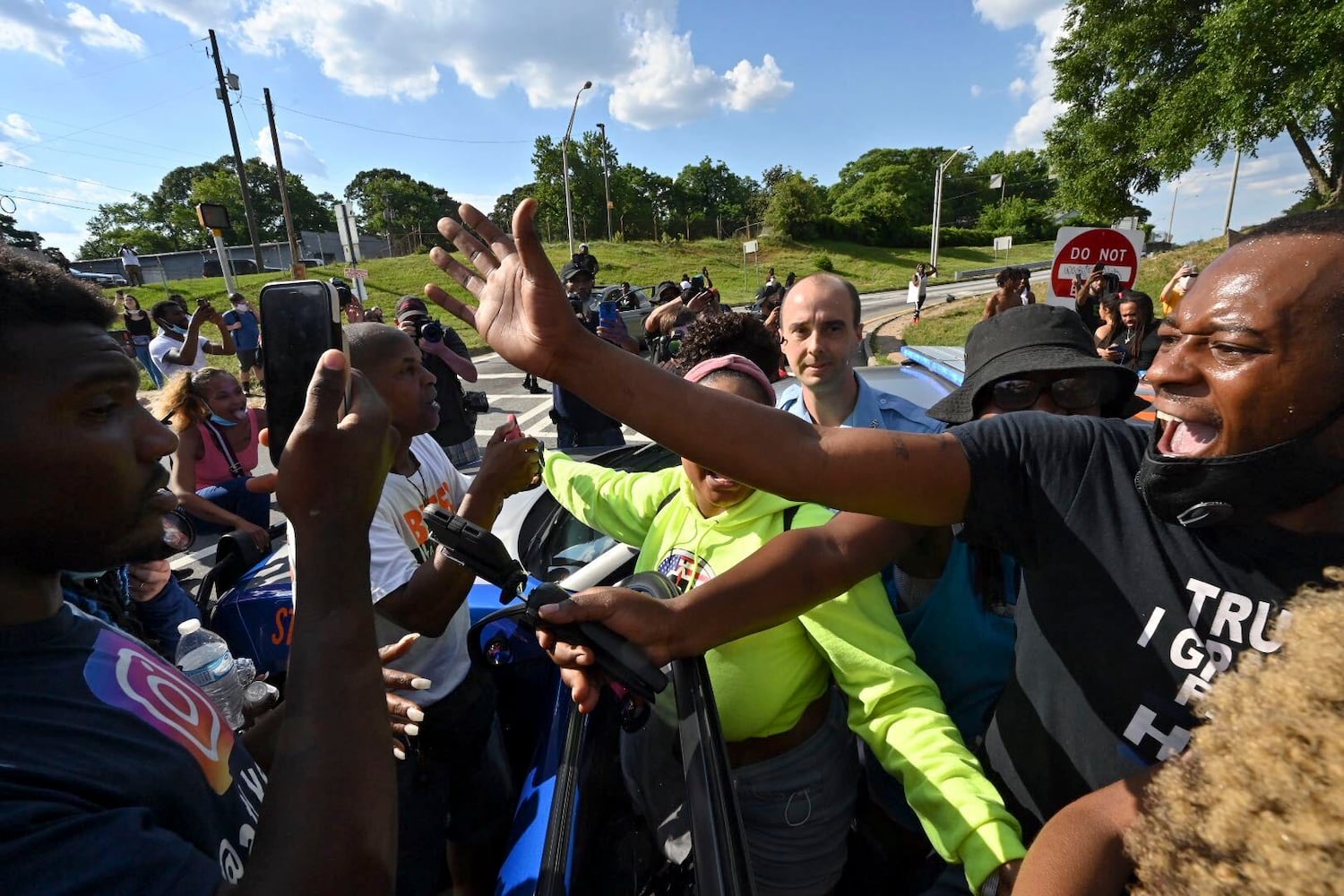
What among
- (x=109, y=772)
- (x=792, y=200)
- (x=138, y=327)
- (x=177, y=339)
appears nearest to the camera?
(x=109, y=772)

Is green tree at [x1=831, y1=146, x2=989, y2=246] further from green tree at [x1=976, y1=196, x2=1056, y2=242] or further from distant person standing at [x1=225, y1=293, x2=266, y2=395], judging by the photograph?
distant person standing at [x1=225, y1=293, x2=266, y2=395]

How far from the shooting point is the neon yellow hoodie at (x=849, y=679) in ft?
3.98

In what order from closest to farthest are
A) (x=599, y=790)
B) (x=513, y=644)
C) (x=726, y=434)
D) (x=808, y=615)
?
1. (x=726, y=434)
2. (x=599, y=790)
3. (x=808, y=615)
4. (x=513, y=644)

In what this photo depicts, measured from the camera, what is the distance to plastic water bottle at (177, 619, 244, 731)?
1.89 m

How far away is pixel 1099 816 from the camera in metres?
0.91

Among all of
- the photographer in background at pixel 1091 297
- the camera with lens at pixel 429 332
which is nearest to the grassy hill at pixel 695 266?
the camera with lens at pixel 429 332

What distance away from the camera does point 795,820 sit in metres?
1.50

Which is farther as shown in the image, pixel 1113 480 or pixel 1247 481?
Answer: pixel 1113 480

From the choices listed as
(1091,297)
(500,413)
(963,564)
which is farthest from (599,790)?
(500,413)

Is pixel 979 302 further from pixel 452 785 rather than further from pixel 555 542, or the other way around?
pixel 452 785

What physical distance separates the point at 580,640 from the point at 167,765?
0.70 m

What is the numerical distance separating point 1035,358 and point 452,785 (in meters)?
2.47

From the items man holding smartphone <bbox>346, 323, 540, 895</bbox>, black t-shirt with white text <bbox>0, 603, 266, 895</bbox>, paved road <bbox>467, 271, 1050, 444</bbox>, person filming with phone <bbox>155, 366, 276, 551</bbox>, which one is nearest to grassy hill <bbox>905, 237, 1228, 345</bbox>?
paved road <bbox>467, 271, 1050, 444</bbox>

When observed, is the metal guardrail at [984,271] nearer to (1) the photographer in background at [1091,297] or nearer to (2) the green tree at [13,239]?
(1) the photographer in background at [1091,297]
